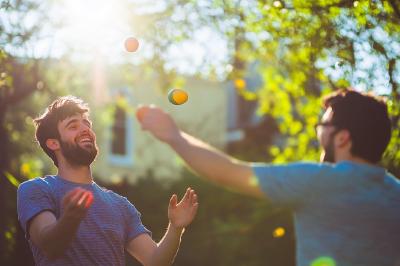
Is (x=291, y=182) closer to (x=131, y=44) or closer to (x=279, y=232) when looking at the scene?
(x=131, y=44)

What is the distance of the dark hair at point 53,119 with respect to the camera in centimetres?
450

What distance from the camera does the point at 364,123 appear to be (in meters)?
3.17

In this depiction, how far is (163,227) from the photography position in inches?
617

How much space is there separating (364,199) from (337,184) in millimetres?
136

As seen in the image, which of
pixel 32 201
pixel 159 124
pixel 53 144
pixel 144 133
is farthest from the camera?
pixel 144 133

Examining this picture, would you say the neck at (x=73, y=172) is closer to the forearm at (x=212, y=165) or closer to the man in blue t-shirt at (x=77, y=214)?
the man in blue t-shirt at (x=77, y=214)

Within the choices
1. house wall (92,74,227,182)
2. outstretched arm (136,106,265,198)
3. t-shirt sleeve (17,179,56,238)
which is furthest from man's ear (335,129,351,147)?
house wall (92,74,227,182)

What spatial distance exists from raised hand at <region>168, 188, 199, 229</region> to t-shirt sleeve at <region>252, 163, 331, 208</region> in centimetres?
120

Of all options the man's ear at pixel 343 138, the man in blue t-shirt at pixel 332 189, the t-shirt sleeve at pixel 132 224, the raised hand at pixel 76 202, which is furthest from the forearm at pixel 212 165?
the t-shirt sleeve at pixel 132 224

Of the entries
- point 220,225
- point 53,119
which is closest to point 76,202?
point 53,119

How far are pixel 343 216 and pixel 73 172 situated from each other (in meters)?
1.96

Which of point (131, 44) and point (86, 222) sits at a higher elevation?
point (131, 44)

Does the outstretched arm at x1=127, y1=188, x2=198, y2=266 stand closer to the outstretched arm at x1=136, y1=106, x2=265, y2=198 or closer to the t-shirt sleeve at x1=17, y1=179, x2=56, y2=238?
the t-shirt sleeve at x1=17, y1=179, x2=56, y2=238

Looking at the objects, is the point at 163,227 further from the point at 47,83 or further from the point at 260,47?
the point at 260,47
